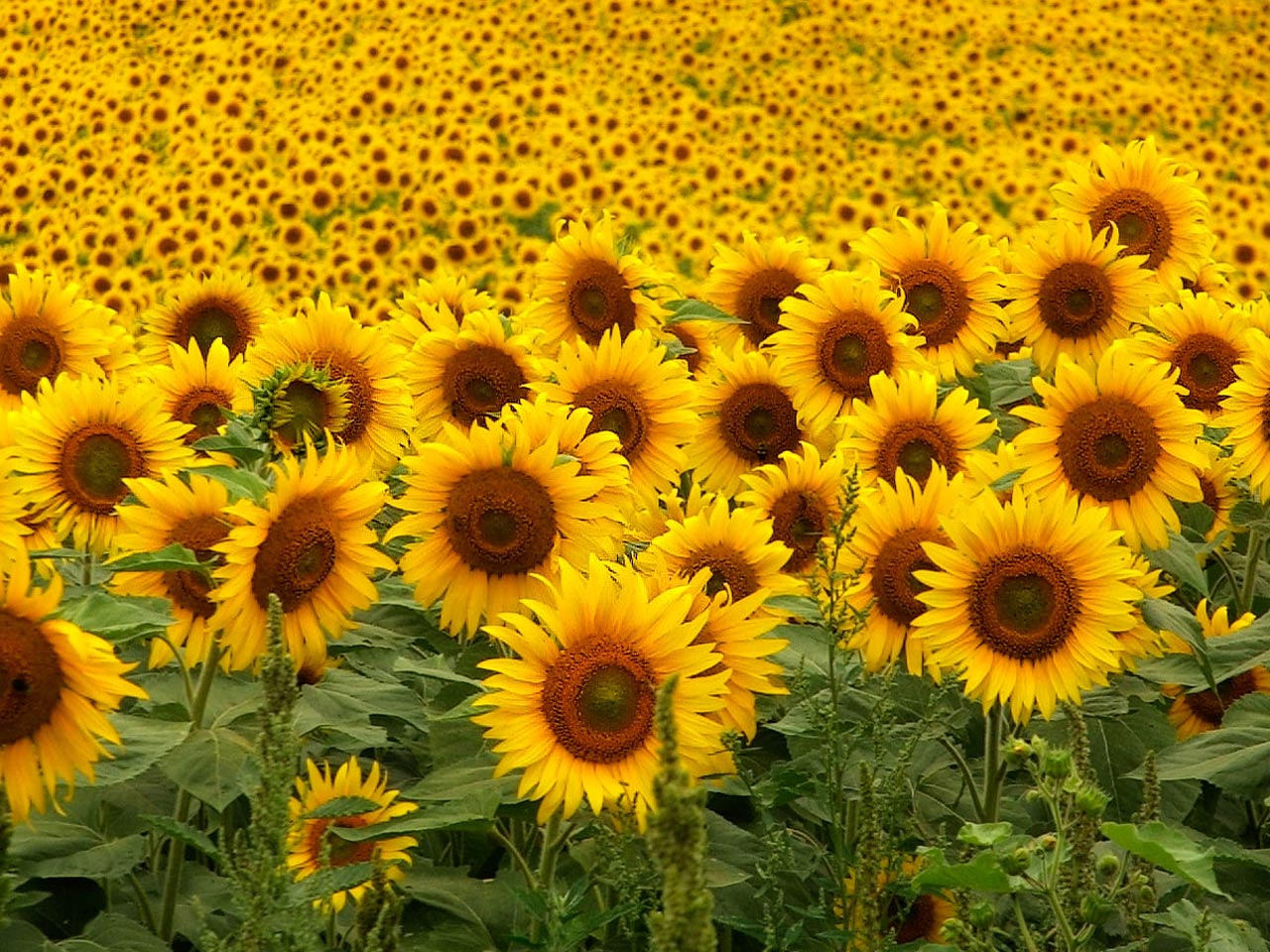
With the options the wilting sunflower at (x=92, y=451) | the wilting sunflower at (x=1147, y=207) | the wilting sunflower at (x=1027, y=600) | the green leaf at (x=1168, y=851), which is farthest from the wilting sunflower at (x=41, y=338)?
the green leaf at (x=1168, y=851)

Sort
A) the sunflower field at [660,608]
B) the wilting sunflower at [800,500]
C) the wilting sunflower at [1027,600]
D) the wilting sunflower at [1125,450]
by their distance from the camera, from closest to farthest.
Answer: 1. the sunflower field at [660,608]
2. the wilting sunflower at [1027,600]
3. the wilting sunflower at [1125,450]
4. the wilting sunflower at [800,500]

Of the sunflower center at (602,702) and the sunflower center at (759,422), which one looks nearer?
the sunflower center at (602,702)

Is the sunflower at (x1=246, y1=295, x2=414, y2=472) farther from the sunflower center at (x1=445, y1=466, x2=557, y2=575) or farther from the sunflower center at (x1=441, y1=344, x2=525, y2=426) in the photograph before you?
the sunflower center at (x1=445, y1=466, x2=557, y2=575)

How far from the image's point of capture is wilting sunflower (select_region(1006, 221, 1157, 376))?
175 inches

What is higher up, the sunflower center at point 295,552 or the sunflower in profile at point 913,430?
the sunflower in profile at point 913,430

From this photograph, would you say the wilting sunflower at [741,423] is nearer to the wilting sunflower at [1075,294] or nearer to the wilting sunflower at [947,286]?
the wilting sunflower at [947,286]

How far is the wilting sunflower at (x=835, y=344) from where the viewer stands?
4.21 meters

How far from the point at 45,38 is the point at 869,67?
602 cm

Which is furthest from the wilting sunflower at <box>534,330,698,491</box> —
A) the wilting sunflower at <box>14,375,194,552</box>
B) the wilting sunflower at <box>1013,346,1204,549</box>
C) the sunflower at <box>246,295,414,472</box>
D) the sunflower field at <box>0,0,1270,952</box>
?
the wilting sunflower at <box>14,375,194,552</box>

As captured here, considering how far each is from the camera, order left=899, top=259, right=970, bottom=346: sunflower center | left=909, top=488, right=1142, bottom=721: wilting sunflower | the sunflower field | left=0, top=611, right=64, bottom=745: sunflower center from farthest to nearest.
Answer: left=899, top=259, right=970, bottom=346: sunflower center
left=909, top=488, right=1142, bottom=721: wilting sunflower
the sunflower field
left=0, top=611, right=64, bottom=745: sunflower center

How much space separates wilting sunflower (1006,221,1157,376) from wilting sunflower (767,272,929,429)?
410 mm

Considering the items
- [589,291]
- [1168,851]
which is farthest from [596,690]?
[589,291]

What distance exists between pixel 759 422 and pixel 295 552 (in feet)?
5.63

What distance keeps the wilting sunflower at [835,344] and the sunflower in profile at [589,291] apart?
353 mm
